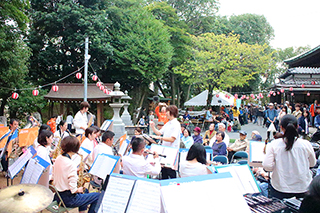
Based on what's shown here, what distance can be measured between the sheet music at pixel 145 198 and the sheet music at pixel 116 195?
66mm

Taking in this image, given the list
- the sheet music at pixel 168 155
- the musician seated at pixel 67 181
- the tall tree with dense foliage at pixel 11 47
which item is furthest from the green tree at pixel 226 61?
the musician seated at pixel 67 181

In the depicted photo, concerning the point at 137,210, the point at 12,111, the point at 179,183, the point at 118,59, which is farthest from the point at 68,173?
the point at 118,59

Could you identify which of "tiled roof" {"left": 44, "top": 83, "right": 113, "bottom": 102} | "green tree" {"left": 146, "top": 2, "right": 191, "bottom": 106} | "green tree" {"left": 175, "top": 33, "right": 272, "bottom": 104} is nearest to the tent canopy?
"green tree" {"left": 175, "top": 33, "right": 272, "bottom": 104}

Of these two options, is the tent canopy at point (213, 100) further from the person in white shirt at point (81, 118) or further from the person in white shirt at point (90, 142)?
the person in white shirt at point (90, 142)

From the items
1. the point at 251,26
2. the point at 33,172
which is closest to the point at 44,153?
the point at 33,172

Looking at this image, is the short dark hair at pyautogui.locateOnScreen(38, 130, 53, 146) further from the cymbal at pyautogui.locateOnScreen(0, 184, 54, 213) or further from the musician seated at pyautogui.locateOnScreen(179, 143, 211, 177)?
the musician seated at pyautogui.locateOnScreen(179, 143, 211, 177)

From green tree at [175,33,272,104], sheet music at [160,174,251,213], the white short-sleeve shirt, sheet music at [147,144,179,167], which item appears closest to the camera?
sheet music at [160,174,251,213]

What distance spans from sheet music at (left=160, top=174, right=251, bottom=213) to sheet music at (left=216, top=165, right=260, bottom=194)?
74cm

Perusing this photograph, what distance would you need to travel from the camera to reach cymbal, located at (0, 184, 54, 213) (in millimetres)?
2350

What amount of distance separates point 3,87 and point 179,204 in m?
14.4

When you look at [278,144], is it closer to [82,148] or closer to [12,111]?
[82,148]

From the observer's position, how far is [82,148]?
4629 millimetres

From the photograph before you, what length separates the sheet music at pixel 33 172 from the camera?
311cm

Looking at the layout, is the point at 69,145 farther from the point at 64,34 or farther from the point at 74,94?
the point at 64,34
